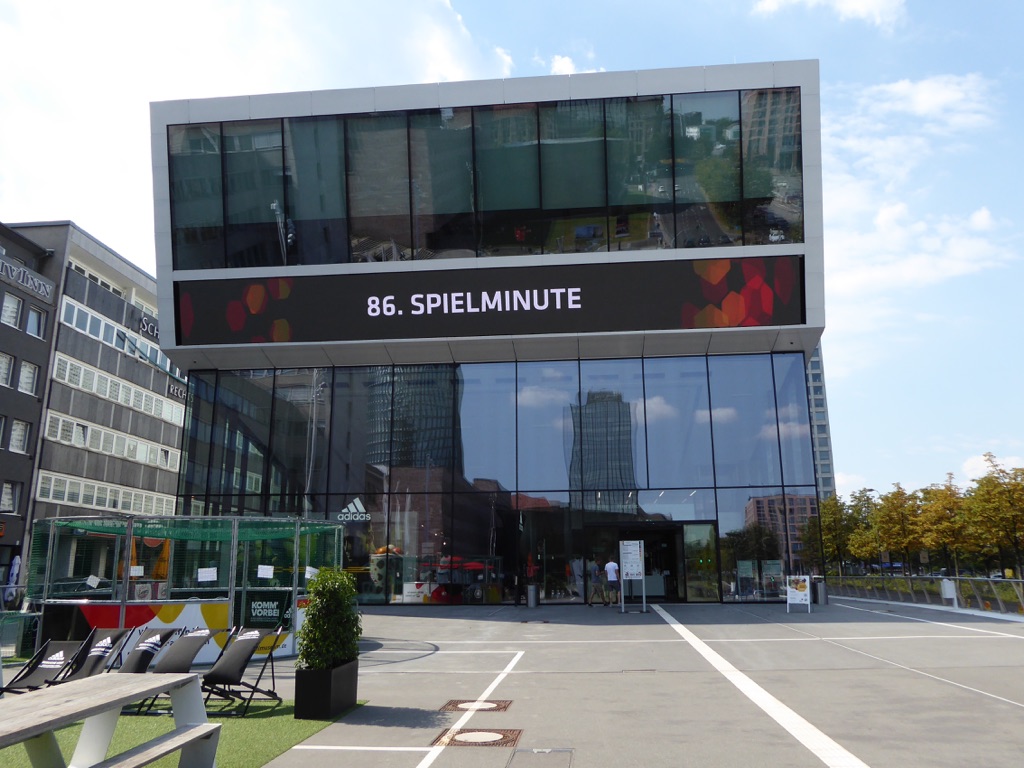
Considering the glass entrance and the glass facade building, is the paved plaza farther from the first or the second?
the glass facade building

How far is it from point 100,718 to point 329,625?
3.43 m

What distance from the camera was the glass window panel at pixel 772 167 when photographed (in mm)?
26391

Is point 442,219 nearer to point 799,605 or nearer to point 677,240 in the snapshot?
point 677,240

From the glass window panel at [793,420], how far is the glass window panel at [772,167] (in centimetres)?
454

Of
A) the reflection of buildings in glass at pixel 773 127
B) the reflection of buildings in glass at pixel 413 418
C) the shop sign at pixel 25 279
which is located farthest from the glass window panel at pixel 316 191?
the shop sign at pixel 25 279

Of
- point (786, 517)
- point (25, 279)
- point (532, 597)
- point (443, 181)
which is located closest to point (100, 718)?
point (532, 597)

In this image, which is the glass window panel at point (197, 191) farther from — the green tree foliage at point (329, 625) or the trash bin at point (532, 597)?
the green tree foliage at point (329, 625)

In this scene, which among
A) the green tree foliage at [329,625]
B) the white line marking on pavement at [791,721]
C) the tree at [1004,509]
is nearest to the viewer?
the white line marking on pavement at [791,721]

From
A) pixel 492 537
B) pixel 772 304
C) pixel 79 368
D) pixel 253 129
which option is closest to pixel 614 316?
pixel 772 304

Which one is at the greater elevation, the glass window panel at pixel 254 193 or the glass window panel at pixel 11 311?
the glass window panel at pixel 11 311

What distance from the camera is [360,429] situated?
30.3m

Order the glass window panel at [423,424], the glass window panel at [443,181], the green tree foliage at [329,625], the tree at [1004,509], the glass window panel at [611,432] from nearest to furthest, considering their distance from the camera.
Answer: the green tree foliage at [329,625] → the glass window panel at [443,181] → the glass window panel at [611,432] → the glass window panel at [423,424] → the tree at [1004,509]

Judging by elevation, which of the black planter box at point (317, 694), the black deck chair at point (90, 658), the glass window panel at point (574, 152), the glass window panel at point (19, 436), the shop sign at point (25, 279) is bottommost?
the black planter box at point (317, 694)

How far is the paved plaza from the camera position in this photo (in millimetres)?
7867
